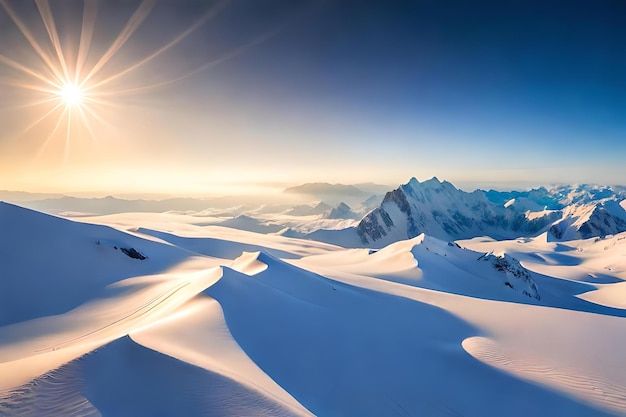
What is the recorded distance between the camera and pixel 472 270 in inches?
1512

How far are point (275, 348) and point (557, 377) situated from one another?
8612mm

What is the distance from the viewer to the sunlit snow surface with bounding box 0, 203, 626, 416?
5652mm

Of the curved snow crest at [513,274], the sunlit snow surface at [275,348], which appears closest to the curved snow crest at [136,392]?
the sunlit snow surface at [275,348]

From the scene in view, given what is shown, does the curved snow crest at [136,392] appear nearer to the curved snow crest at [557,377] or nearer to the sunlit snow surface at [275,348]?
the sunlit snow surface at [275,348]

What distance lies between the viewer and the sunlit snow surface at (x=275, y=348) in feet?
18.5

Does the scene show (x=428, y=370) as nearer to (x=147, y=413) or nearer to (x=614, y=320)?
(x=147, y=413)

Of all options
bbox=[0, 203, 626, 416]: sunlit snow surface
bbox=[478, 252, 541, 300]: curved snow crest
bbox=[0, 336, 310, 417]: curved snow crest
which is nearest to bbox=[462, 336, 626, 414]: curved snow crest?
bbox=[0, 203, 626, 416]: sunlit snow surface

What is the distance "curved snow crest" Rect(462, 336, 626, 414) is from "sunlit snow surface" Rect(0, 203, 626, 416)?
0.05m

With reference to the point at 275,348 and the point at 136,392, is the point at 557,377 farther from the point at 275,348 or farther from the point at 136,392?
the point at 136,392

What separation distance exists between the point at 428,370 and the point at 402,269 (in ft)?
84.2

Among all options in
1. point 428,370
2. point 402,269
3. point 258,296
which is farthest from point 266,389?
point 402,269

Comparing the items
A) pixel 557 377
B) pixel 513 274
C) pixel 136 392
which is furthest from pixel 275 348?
pixel 513 274

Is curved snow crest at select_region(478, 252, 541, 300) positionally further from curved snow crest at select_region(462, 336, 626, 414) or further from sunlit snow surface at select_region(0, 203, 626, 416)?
curved snow crest at select_region(462, 336, 626, 414)

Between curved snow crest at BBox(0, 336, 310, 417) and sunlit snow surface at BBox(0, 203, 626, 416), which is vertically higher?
curved snow crest at BBox(0, 336, 310, 417)
